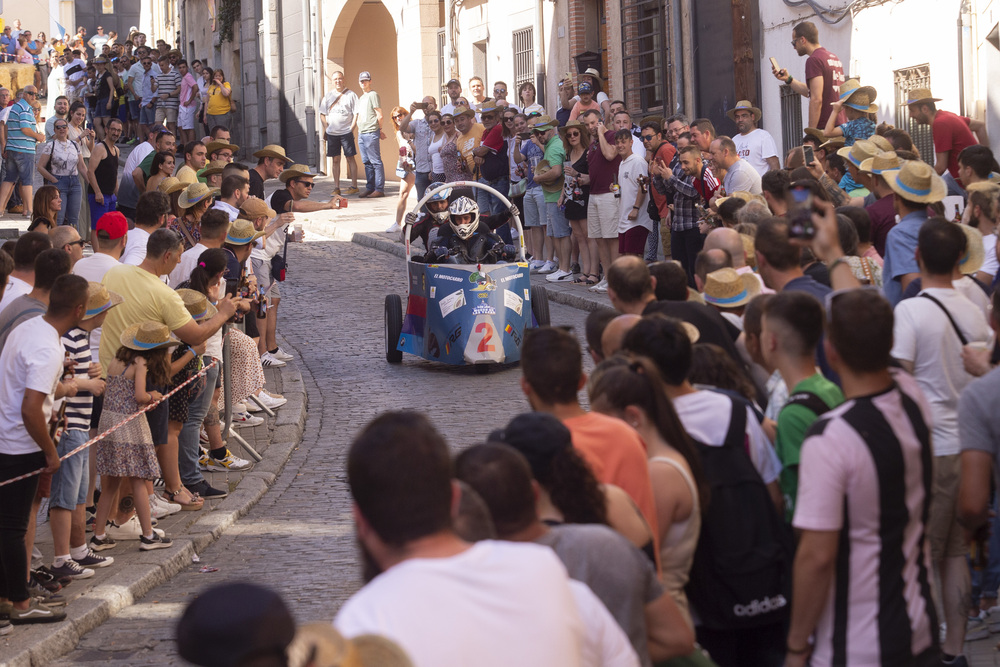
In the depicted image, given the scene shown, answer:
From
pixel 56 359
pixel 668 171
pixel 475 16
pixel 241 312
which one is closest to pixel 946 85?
pixel 668 171

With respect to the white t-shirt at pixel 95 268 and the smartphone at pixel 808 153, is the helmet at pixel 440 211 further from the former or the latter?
the white t-shirt at pixel 95 268

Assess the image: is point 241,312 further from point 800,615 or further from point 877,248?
point 800,615

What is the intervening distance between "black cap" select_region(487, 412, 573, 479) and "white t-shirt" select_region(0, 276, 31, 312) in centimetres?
443

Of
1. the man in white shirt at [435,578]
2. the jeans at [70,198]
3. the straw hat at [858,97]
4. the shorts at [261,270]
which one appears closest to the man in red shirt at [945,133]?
the straw hat at [858,97]

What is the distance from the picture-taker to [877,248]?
26.2 ft

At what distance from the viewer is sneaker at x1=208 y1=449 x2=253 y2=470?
924 cm

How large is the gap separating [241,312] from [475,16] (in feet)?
61.1

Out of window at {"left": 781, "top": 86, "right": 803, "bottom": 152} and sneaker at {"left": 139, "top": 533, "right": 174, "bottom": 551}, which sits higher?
window at {"left": 781, "top": 86, "right": 803, "bottom": 152}

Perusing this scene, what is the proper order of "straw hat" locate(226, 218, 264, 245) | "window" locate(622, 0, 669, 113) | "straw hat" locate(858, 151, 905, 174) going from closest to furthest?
1. "straw hat" locate(858, 151, 905, 174)
2. "straw hat" locate(226, 218, 264, 245)
3. "window" locate(622, 0, 669, 113)

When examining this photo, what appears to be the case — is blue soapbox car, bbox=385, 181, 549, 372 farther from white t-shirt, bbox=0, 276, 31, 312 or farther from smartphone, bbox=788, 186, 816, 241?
smartphone, bbox=788, 186, 816, 241

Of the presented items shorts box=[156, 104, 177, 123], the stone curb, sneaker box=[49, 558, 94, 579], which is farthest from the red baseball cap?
shorts box=[156, 104, 177, 123]

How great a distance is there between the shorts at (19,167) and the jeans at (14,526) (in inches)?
527

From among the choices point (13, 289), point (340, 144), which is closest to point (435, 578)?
point (13, 289)

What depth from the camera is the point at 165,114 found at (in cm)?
2945
